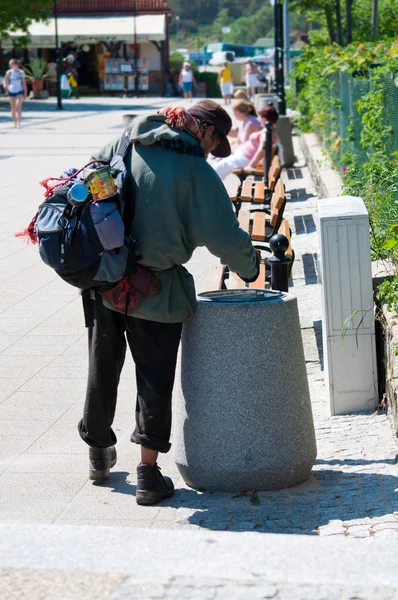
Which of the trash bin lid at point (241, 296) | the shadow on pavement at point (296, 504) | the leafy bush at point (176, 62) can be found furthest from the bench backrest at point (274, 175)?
the leafy bush at point (176, 62)

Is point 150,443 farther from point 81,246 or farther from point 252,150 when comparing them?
point 252,150

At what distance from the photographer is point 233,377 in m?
4.99

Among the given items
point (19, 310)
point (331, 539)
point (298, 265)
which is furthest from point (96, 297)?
point (298, 265)

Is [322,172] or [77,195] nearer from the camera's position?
[77,195]

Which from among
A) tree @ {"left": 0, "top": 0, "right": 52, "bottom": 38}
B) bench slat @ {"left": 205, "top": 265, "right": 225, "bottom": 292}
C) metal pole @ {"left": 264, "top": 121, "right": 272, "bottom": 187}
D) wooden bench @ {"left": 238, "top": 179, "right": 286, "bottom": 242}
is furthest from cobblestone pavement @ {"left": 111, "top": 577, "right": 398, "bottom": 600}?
tree @ {"left": 0, "top": 0, "right": 52, "bottom": 38}

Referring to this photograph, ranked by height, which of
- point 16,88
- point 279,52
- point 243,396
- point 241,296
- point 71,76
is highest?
point 71,76

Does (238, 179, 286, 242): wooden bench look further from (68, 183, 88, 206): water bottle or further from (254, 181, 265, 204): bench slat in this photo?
(68, 183, 88, 206): water bottle

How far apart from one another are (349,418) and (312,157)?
36.7ft

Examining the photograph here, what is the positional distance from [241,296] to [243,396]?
53 cm

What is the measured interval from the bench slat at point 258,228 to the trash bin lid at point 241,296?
4333 mm

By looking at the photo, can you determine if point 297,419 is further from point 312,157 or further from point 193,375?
point 312,157

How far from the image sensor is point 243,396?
4988 millimetres

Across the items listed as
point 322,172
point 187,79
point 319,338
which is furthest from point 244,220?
point 187,79

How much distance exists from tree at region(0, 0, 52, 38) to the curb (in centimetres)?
2636
